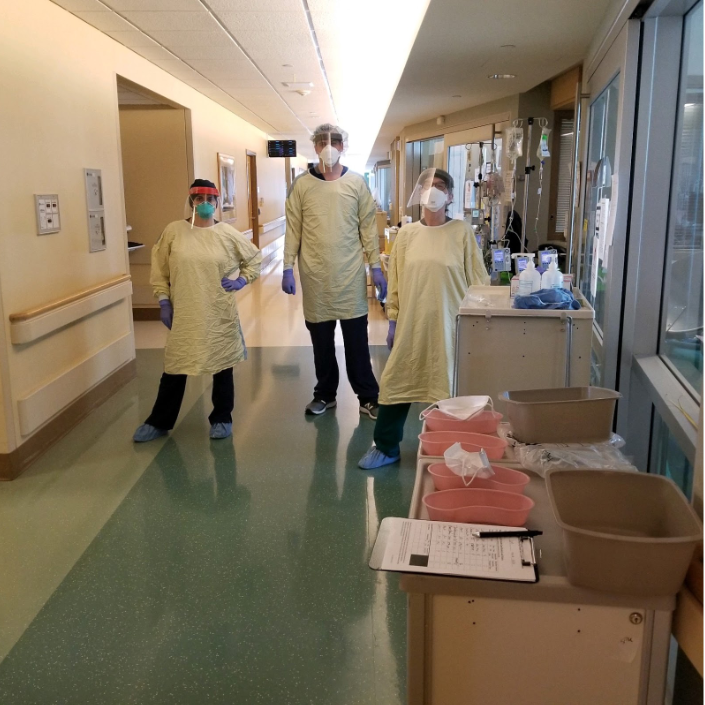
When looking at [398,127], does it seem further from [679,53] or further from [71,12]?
[679,53]

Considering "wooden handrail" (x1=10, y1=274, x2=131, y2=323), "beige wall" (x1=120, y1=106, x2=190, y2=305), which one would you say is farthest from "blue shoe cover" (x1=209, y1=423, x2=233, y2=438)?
"beige wall" (x1=120, y1=106, x2=190, y2=305)

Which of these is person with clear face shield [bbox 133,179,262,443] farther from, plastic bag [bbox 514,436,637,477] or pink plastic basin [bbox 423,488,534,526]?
pink plastic basin [bbox 423,488,534,526]

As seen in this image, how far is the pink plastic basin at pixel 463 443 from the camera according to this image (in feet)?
5.74

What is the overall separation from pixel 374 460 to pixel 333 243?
1.31 m

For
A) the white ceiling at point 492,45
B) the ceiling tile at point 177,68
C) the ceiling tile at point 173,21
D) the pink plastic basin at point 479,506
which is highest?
the ceiling tile at point 177,68

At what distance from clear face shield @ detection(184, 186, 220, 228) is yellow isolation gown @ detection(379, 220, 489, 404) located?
1.13m

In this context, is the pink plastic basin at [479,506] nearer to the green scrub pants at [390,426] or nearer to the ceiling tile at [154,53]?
the green scrub pants at [390,426]

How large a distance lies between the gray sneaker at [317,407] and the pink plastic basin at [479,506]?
2702 millimetres

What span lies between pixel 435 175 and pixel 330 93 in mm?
4990

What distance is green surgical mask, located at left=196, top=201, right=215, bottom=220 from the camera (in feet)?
11.7

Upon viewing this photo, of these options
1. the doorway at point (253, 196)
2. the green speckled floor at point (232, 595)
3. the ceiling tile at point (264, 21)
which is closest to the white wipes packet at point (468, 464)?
the green speckled floor at point (232, 595)

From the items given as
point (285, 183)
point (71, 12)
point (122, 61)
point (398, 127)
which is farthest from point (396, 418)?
point (285, 183)

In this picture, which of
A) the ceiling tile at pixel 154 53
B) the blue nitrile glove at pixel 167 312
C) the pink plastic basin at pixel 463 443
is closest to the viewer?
the pink plastic basin at pixel 463 443

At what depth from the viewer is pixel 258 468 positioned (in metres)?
3.40
